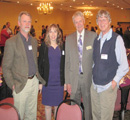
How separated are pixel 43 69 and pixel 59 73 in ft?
0.77

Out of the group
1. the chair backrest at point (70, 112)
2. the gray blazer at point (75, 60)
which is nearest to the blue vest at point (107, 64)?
the gray blazer at point (75, 60)

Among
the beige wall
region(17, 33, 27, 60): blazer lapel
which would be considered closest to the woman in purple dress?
region(17, 33, 27, 60): blazer lapel

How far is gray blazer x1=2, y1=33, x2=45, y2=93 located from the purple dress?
1.39ft

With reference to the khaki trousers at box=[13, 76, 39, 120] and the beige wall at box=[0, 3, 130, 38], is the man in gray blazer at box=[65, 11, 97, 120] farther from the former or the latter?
the beige wall at box=[0, 3, 130, 38]

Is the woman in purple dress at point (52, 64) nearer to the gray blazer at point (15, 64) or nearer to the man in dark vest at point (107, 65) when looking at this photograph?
the gray blazer at point (15, 64)

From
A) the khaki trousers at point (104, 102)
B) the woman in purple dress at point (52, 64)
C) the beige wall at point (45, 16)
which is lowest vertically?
the khaki trousers at point (104, 102)

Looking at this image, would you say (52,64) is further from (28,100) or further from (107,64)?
(107,64)

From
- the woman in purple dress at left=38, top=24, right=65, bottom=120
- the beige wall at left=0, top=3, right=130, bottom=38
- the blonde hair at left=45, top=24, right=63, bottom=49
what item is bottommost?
the woman in purple dress at left=38, top=24, right=65, bottom=120

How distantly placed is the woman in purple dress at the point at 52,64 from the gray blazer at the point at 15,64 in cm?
36

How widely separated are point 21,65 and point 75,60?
743 mm

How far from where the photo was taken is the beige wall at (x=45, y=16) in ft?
49.3

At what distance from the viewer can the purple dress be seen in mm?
2627

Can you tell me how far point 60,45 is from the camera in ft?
8.83

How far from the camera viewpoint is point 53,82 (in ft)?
8.79
